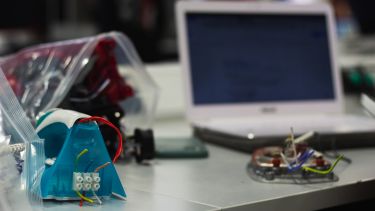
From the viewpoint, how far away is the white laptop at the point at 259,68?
3.93 ft

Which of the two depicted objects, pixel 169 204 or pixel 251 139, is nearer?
pixel 169 204

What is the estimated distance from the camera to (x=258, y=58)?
1.27 m

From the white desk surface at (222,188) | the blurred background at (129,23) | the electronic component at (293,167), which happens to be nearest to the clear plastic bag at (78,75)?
the white desk surface at (222,188)

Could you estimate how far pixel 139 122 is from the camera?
44.6 inches

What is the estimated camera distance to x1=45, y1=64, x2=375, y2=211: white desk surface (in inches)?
27.9

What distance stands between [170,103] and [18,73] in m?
0.70

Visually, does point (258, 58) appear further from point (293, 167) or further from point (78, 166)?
point (78, 166)

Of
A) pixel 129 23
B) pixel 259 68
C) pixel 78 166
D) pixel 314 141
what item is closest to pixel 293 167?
pixel 314 141

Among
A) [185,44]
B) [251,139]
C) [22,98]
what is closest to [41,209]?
[22,98]

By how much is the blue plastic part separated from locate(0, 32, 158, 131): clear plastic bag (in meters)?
0.22

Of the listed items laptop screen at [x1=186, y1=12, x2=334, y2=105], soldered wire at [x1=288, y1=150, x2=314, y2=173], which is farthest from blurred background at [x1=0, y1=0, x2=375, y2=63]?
soldered wire at [x1=288, y1=150, x2=314, y2=173]

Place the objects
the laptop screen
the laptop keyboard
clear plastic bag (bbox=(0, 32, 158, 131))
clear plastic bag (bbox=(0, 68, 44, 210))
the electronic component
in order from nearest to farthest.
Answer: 1. clear plastic bag (bbox=(0, 68, 44, 210))
2. the electronic component
3. clear plastic bag (bbox=(0, 32, 158, 131))
4. the laptop keyboard
5. the laptop screen

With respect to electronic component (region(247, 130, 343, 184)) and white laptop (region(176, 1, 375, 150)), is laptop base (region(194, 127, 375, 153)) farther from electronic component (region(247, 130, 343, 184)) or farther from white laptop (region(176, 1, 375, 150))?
electronic component (region(247, 130, 343, 184))

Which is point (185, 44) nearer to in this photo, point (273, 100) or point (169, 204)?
point (273, 100)
